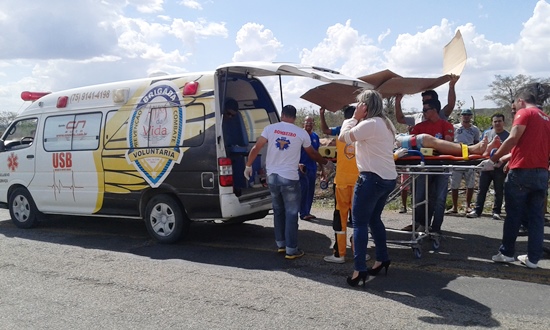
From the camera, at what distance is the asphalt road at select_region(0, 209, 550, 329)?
14.5 ft

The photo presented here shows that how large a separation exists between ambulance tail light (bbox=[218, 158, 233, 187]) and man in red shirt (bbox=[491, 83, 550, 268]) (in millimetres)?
3153

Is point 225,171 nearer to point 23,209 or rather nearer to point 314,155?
point 314,155

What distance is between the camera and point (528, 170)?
5.52m

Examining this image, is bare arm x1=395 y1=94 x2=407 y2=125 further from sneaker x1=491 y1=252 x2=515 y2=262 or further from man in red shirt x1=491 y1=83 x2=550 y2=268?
sneaker x1=491 y1=252 x2=515 y2=262

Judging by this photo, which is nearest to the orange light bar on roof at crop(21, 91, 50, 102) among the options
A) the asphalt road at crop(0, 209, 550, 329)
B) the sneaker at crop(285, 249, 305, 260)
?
the asphalt road at crop(0, 209, 550, 329)

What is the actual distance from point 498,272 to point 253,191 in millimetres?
3287

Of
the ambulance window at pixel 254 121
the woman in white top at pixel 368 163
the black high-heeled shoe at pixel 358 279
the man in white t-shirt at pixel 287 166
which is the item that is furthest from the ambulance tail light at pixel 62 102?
the black high-heeled shoe at pixel 358 279

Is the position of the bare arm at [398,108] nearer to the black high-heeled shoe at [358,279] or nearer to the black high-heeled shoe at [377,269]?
the black high-heeled shoe at [377,269]

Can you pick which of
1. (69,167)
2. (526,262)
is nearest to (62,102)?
(69,167)

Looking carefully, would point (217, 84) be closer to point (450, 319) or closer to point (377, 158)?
point (377, 158)

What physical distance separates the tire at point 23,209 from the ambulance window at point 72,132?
1.05m

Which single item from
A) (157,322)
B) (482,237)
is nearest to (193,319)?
(157,322)

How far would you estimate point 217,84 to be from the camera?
6.74 metres

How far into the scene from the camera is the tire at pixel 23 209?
8789 mm
